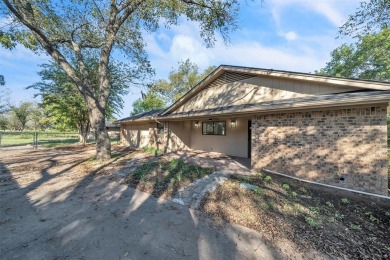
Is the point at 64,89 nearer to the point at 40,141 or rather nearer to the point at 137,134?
the point at 137,134

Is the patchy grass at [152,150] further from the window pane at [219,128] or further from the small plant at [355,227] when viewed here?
the small plant at [355,227]

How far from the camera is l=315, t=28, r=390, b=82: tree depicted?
16.7 m

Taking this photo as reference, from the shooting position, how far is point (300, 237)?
3.31m

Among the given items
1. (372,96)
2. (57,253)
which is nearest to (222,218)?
(57,253)

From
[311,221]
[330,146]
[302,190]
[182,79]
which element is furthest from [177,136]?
[182,79]

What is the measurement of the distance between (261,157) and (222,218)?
13.6 ft

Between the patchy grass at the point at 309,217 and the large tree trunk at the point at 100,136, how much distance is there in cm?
675

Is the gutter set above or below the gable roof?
below

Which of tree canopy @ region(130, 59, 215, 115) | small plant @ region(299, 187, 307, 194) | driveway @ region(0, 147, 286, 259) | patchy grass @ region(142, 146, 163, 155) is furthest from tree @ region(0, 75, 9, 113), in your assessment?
small plant @ region(299, 187, 307, 194)

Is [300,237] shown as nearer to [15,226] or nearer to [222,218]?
[222,218]

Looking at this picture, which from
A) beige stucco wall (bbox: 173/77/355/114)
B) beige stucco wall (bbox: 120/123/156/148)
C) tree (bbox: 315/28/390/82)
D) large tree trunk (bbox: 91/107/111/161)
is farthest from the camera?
tree (bbox: 315/28/390/82)

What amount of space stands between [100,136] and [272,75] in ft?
28.2

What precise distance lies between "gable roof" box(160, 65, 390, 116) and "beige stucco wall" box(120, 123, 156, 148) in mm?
3371

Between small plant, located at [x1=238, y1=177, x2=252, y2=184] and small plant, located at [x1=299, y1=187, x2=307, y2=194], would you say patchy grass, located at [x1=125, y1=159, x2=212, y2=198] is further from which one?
small plant, located at [x1=299, y1=187, x2=307, y2=194]
